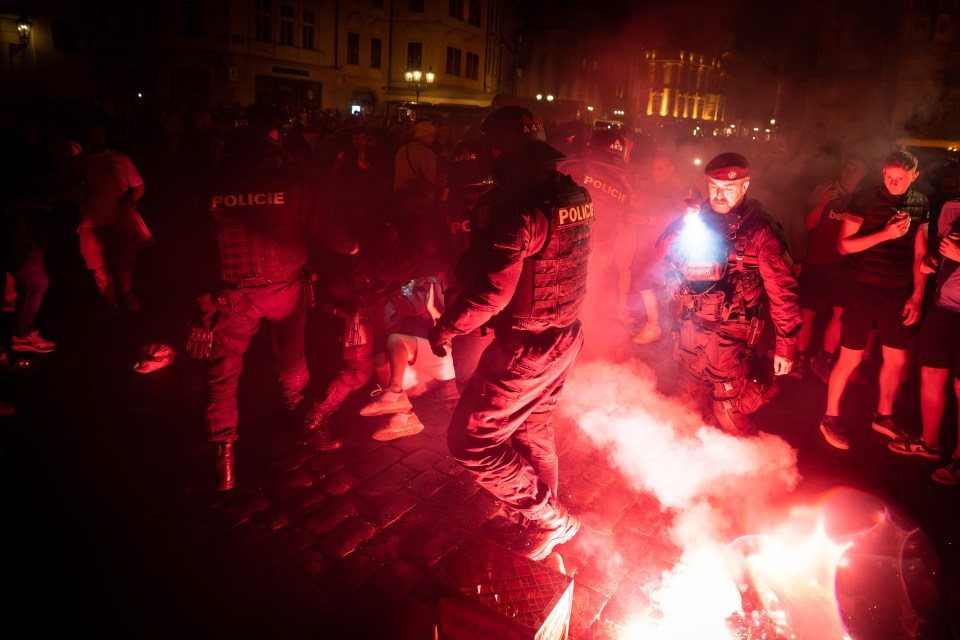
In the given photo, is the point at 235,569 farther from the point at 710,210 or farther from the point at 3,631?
the point at 710,210

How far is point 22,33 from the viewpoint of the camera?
18.7 meters

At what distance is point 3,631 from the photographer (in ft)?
9.34

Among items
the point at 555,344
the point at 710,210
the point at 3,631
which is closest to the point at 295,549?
the point at 3,631

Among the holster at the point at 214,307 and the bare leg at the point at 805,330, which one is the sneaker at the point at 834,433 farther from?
the holster at the point at 214,307

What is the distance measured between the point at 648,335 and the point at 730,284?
312cm

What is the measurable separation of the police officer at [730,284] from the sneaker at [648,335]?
2792mm

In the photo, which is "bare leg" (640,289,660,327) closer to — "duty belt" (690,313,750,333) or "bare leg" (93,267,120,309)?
"duty belt" (690,313,750,333)

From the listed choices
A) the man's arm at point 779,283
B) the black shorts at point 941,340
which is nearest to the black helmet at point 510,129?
the man's arm at point 779,283

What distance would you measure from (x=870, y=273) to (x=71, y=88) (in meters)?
26.3

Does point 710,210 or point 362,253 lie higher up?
point 710,210

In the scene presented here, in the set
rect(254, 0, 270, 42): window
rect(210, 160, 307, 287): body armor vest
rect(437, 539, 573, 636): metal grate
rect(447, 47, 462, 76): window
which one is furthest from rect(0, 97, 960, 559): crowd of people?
rect(447, 47, 462, 76): window

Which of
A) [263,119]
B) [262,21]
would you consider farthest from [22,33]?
[263,119]

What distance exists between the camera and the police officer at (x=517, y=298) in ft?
10.00

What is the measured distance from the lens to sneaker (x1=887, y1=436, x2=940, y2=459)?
4676mm
